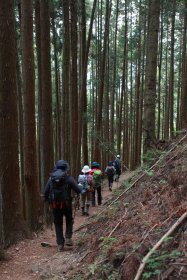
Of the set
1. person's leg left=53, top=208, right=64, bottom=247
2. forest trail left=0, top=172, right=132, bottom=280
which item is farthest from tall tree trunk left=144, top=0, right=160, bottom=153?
forest trail left=0, top=172, right=132, bottom=280

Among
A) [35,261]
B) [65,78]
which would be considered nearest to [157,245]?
[35,261]

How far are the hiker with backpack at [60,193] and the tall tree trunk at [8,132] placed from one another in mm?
1140

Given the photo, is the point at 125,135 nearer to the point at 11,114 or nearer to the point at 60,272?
the point at 11,114

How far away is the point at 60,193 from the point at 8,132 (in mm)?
1892

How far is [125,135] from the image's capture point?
30.8 m

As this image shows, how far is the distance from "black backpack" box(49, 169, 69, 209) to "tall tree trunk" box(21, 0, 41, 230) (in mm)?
2238

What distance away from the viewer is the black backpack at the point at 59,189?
626 cm

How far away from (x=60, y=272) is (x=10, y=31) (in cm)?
502

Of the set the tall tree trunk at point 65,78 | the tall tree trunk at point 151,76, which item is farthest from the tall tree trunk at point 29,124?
the tall tree trunk at point 65,78

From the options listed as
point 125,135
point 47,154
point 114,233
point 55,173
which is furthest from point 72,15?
point 125,135

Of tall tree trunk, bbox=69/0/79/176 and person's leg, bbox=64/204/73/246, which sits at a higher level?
tall tree trunk, bbox=69/0/79/176

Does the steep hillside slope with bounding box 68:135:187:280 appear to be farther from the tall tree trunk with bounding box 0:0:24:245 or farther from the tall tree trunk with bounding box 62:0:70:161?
the tall tree trunk with bounding box 62:0:70:161

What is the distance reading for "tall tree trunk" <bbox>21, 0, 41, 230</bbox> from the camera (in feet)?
27.1

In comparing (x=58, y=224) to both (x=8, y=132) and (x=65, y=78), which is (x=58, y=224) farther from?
(x=65, y=78)
